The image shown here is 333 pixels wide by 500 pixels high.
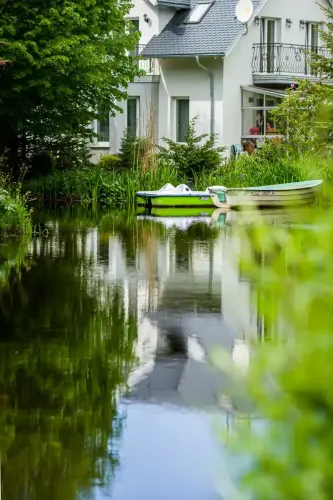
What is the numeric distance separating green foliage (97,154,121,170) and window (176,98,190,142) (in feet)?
15.1

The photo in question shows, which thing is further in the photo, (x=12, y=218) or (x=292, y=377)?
(x=12, y=218)

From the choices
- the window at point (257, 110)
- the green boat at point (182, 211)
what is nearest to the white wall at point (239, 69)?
the window at point (257, 110)

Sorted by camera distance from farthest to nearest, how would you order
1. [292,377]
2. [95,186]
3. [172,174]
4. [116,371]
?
[172,174]
[95,186]
[116,371]
[292,377]

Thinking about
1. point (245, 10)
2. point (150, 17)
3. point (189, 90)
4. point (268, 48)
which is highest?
point (150, 17)

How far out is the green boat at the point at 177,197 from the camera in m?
36.7

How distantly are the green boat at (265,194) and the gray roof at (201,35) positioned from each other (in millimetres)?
12094

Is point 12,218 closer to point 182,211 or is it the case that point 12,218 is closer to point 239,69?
point 182,211

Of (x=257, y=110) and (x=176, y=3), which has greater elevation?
(x=176, y=3)

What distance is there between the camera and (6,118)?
39.7 metres

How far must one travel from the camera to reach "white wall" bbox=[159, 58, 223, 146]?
48.4 meters

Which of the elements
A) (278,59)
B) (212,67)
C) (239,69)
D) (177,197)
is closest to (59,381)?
(177,197)

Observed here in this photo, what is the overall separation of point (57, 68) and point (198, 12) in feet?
46.5

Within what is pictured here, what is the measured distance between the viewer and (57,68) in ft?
123

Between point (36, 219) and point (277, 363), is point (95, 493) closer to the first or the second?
point (277, 363)
